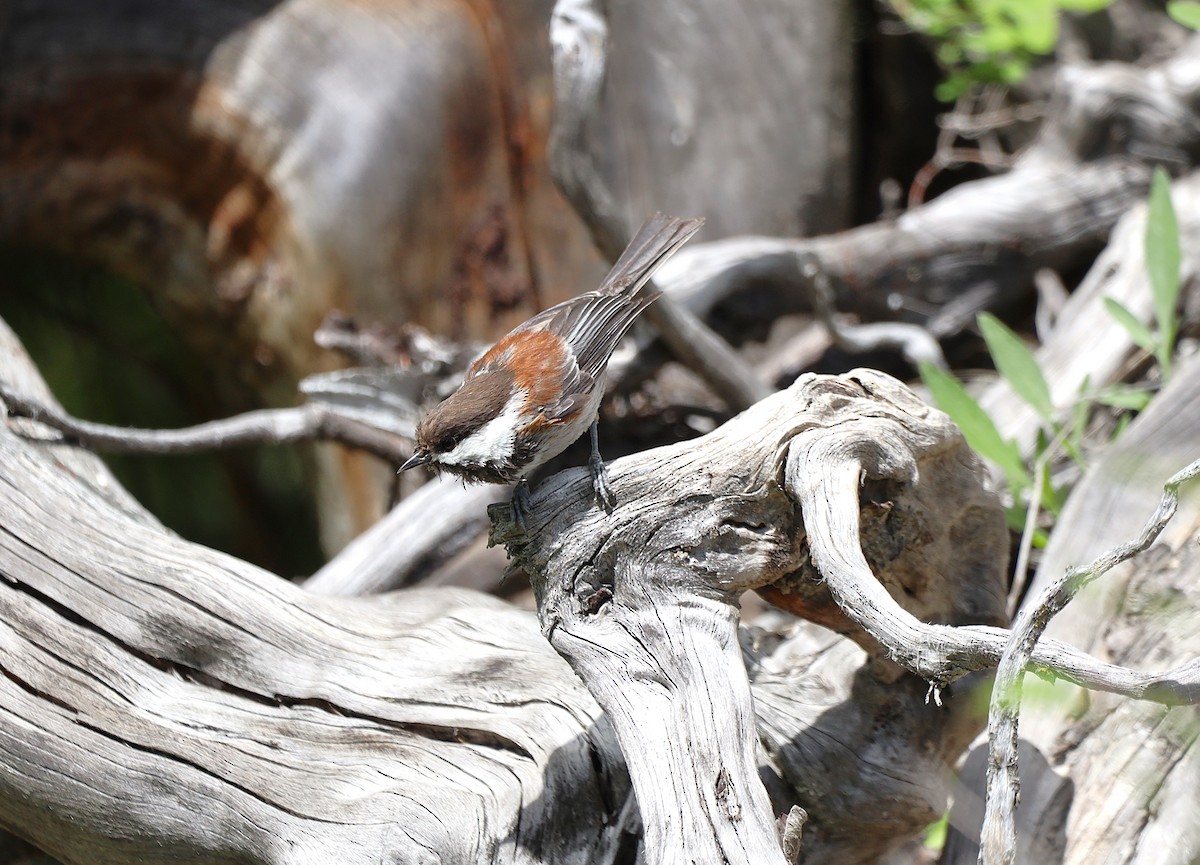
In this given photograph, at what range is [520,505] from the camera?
2.36m

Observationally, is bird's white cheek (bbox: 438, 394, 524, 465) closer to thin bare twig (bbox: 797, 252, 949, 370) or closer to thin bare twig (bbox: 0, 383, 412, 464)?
thin bare twig (bbox: 0, 383, 412, 464)

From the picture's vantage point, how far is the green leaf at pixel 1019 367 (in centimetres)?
342

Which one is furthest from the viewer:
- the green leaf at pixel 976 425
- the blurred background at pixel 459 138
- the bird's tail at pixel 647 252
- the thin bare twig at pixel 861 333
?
the blurred background at pixel 459 138

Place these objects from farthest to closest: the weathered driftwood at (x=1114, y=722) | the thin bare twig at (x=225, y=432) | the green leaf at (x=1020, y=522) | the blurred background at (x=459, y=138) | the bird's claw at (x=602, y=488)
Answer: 1. the blurred background at (x=459, y=138)
2. the green leaf at (x=1020, y=522)
3. the thin bare twig at (x=225, y=432)
4. the weathered driftwood at (x=1114, y=722)
5. the bird's claw at (x=602, y=488)

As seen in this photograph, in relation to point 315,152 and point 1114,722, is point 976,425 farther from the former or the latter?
point 315,152

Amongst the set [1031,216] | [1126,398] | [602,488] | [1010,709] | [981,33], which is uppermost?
[981,33]

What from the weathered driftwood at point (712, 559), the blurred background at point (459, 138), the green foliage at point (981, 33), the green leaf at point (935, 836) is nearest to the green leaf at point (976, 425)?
the weathered driftwood at point (712, 559)

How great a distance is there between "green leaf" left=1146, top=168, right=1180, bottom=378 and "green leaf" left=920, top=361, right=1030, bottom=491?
0.69 metres

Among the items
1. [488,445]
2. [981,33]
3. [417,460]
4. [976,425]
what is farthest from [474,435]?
[981,33]

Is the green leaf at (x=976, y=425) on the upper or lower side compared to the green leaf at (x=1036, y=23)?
lower

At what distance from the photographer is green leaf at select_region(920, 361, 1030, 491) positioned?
10.7 ft

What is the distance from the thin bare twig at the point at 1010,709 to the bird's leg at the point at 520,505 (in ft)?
3.39

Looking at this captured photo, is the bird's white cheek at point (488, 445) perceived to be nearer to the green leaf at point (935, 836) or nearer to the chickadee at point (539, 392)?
the chickadee at point (539, 392)

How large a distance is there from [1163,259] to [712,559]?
231 centimetres
